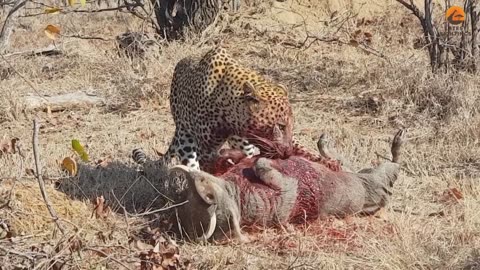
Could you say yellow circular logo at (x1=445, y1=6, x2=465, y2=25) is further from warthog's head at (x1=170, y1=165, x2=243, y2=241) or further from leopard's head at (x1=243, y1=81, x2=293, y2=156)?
warthog's head at (x1=170, y1=165, x2=243, y2=241)

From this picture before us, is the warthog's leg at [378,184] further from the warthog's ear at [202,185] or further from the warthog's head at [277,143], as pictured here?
the warthog's ear at [202,185]

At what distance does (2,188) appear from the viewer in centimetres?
554

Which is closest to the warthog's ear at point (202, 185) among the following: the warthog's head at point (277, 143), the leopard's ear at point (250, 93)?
the warthog's head at point (277, 143)

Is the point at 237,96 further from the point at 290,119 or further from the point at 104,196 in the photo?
the point at 104,196

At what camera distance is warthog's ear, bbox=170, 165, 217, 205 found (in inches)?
204

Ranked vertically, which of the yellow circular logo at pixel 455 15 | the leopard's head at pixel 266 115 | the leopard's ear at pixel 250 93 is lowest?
the leopard's head at pixel 266 115

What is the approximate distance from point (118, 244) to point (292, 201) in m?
→ 1.13

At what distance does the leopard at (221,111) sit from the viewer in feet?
20.1

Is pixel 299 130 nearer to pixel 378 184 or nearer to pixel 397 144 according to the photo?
pixel 397 144

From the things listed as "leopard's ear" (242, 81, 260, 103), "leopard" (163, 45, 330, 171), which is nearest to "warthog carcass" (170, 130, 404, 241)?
"leopard" (163, 45, 330, 171)

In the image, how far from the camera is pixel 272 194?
538 cm

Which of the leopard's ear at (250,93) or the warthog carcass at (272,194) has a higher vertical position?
the leopard's ear at (250,93)

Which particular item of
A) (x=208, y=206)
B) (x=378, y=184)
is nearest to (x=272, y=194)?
(x=208, y=206)

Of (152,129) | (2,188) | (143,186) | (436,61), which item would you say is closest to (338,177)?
(143,186)
